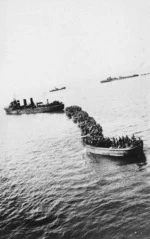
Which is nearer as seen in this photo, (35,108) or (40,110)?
(40,110)

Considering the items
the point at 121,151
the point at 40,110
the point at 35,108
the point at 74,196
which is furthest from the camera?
the point at 35,108

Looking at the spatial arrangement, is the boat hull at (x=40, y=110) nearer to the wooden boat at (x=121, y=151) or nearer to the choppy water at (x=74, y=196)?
the choppy water at (x=74, y=196)

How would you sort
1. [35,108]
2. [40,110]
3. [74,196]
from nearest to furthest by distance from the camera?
[74,196] < [40,110] < [35,108]

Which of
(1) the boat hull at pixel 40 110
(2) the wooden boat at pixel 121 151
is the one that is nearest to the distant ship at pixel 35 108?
(1) the boat hull at pixel 40 110

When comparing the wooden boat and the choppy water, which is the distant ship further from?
the wooden boat

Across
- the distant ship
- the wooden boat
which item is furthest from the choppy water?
the distant ship

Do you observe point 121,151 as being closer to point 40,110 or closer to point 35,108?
point 40,110

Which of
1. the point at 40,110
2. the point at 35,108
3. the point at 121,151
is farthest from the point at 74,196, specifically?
the point at 35,108

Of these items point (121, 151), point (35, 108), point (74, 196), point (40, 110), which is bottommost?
point (74, 196)

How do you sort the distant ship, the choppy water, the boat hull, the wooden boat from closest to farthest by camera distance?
the choppy water → the wooden boat → the boat hull → the distant ship

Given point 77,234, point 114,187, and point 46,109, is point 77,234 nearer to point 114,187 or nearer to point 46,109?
point 114,187

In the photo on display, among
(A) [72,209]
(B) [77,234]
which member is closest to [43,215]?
(A) [72,209]
